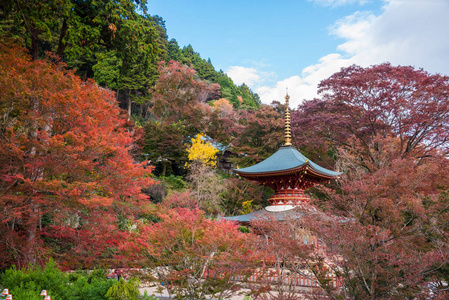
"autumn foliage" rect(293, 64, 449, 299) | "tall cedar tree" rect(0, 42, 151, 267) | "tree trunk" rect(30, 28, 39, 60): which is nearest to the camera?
"autumn foliage" rect(293, 64, 449, 299)

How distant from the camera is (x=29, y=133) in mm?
6898

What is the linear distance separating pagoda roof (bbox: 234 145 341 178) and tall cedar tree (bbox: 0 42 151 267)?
19.5ft

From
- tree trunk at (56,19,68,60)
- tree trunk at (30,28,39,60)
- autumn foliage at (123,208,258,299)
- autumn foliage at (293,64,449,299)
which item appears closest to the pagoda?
autumn foliage at (293,64,449,299)

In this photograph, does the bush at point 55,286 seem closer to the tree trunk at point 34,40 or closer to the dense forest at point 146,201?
the dense forest at point 146,201

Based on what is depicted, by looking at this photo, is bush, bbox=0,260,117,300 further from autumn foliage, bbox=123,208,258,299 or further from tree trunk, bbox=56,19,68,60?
tree trunk, bbox=56,19,68,60

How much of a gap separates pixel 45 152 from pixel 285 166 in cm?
826

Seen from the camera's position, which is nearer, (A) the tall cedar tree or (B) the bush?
(B) the bush

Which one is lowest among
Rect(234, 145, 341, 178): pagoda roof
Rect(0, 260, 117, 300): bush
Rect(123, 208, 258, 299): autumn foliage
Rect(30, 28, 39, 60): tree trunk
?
Rect(0, 260, 117, 300): bush

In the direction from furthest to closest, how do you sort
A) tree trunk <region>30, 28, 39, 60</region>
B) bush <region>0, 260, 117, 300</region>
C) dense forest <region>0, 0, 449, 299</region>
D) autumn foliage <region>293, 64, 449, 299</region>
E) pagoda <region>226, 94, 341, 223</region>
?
pagoda <region>226, 94, 341, 223</region> → tree trunk <region>30, 28, 39, 60</region> → bush <region>0, 260, 117, 300</region> → dense forest <region>0, 0, 449, 299</region> → autumn foliage <region>293, 64, 449, 299</region>

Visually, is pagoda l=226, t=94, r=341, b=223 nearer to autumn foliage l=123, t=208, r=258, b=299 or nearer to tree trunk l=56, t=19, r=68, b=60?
autumn foliage l=123, t=208, r=258, b=299

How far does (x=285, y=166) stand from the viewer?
11820 mm

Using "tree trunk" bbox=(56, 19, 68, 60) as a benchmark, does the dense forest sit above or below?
below

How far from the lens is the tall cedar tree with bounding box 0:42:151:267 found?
5.95 metres

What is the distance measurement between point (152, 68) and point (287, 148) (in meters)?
17.3
